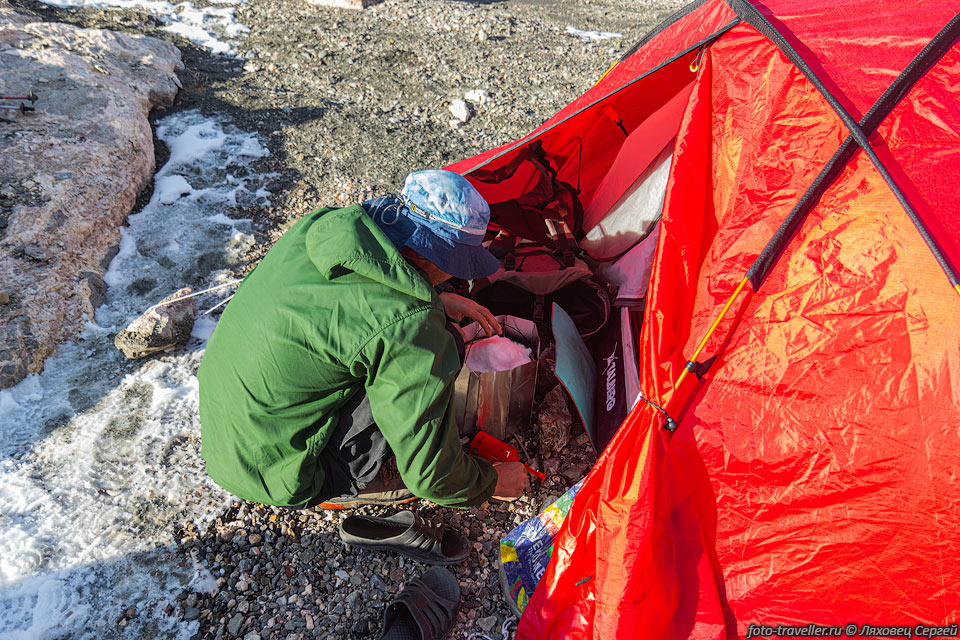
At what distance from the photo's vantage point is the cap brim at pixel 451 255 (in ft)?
6.91

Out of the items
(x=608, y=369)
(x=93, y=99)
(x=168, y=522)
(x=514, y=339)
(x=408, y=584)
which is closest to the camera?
(x=408, y=584)

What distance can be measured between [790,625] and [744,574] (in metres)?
0.21

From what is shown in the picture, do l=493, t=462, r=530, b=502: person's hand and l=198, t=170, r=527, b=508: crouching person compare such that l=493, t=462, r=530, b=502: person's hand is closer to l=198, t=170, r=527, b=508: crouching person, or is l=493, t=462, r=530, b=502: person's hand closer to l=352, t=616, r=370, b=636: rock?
l=198, t=170, r=527, b=508: crouching person

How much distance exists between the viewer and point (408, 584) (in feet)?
8.02

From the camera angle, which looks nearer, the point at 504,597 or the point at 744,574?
the point at 744,574

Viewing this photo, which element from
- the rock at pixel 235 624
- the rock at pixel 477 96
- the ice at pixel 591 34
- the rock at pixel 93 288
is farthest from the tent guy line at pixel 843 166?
the ice at pixel 591 34

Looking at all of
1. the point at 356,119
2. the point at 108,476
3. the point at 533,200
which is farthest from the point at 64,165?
the point at 533,200

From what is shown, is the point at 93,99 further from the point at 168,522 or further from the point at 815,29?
the point at 815,29

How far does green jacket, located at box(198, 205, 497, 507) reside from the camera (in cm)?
194

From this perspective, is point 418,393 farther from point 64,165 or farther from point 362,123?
point 362,123

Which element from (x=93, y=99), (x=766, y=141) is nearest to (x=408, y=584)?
(x=766, y=141)

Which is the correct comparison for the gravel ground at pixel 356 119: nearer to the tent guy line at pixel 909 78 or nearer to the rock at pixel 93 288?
the rock at pixel 93 288

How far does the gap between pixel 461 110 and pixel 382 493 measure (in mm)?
4312

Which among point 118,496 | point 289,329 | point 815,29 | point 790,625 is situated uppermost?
point 815,29
